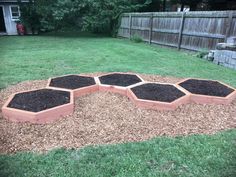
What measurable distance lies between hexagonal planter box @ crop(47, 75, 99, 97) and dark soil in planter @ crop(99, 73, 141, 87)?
0.25m

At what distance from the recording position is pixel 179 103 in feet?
12.1

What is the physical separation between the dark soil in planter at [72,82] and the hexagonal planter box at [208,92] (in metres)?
1.84

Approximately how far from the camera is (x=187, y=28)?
29.4 feet

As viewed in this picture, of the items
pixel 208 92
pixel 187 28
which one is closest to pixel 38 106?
pixel 208 92

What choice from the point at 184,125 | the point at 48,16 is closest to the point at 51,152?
the point at 184,125

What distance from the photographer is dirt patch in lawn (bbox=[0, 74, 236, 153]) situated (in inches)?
107

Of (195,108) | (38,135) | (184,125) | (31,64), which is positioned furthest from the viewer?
(31,64)

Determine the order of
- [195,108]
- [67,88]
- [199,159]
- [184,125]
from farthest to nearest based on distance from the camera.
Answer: [67,88]
[195,108]
[184,125]
[199,159]

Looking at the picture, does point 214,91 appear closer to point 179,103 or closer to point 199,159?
point 179,103

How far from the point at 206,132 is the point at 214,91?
145cm

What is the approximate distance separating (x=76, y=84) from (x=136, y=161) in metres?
2.43

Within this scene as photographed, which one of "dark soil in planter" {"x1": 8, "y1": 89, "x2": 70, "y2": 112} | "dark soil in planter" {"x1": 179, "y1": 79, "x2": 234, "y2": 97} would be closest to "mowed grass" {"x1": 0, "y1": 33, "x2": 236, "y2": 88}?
"dark soil in planter" {"x1": 179, "y1": 79, "x2": 234, "y2": 97}

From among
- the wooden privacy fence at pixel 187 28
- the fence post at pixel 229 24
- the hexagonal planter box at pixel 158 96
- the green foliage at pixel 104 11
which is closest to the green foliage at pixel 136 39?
the wooden privacy fence at pixel 187 28

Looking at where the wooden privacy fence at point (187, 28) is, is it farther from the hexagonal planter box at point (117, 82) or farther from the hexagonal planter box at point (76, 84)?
the hexagonal planter box at point (76, 84)
